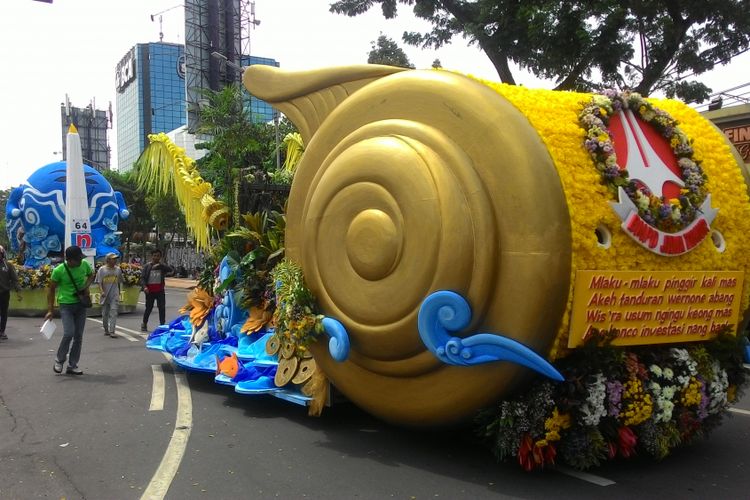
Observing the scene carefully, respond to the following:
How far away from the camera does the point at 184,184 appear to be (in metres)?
8.84

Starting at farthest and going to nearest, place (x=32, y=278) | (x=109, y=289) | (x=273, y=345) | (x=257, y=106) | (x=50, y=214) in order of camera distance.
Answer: (x=257, y=106), (x=50, y=214), (x=32, y=278), (x=109, y=289), (x=273, y=345)

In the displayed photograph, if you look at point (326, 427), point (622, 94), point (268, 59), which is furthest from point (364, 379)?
point (268, 59)

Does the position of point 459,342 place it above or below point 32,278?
above

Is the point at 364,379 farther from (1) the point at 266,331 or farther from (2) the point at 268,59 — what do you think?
(2) the point at 268,59

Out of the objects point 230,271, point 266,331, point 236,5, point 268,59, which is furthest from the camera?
point 268,59

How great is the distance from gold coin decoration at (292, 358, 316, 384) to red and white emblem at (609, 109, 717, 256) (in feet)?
9.51

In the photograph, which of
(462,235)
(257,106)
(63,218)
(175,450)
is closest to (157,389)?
(175,450)

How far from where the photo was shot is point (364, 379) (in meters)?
5.00

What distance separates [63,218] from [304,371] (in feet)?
52.0

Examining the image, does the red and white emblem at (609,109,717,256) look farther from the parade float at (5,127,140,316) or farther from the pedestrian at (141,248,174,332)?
the parade float at (5,127,140,316)

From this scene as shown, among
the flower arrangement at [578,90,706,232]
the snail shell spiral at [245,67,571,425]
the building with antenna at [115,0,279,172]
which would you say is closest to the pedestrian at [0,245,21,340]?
the snail shell spiral at [245,67,571,425]

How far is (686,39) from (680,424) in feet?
35.8

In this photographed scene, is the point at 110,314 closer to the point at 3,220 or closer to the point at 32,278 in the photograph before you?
the point at 32,278

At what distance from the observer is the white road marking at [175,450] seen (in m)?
4.19
